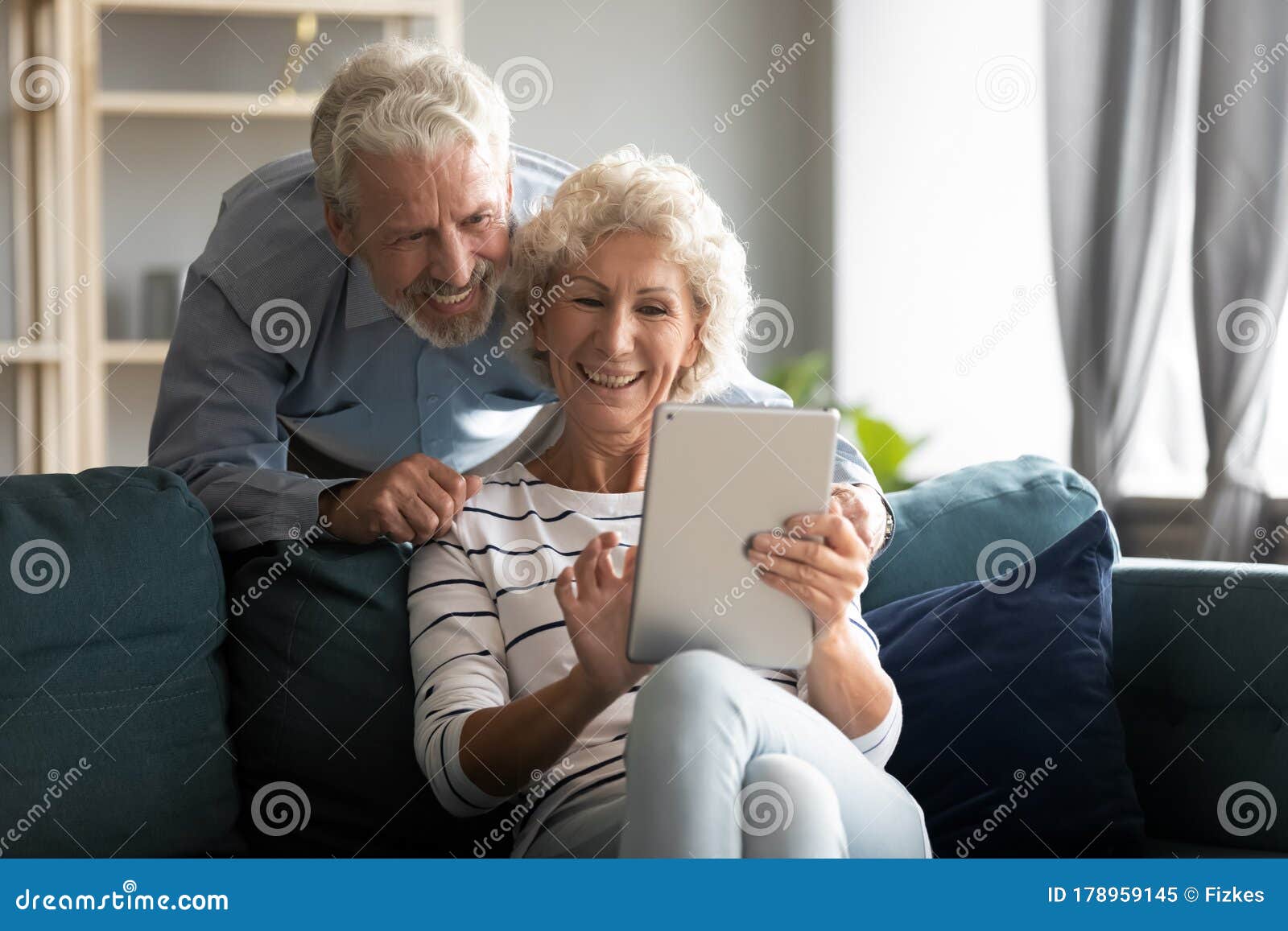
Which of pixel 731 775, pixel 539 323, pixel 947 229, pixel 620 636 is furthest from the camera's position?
pixel 947 229

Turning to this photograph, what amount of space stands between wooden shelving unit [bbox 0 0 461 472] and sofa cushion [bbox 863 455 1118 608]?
241cm

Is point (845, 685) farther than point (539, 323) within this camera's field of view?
No

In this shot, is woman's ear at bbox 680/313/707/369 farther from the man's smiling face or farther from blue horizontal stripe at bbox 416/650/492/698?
blue horizontal stripe at bbox 416/650/492/698

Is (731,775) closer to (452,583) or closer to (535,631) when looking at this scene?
(535,631)

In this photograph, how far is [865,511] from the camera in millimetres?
1685

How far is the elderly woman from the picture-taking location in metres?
1.19

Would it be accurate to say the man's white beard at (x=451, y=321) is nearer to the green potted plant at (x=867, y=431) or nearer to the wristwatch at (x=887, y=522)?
the wristwatch at (x=887, y=522)

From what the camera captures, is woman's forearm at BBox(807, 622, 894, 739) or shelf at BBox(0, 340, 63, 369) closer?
woman's forearm at BBox(807, 622, 894, 739)

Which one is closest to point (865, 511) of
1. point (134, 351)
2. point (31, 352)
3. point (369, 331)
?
point (369, 331)

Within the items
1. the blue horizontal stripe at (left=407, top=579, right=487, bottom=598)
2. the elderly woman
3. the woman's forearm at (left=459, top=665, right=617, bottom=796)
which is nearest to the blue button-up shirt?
the elderly woman

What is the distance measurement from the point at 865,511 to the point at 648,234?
0.46m

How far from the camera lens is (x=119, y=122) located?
12.4ft
